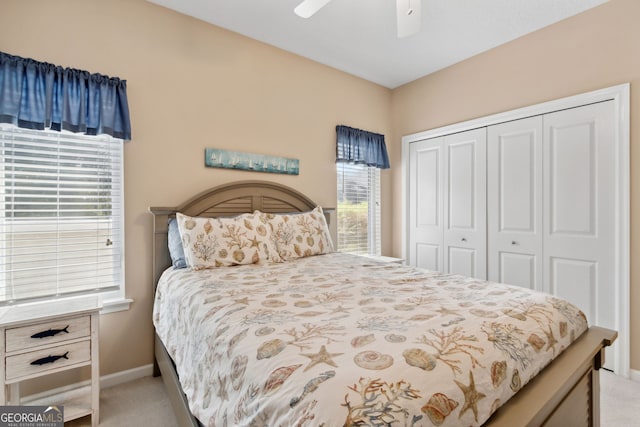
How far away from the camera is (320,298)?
4.50ft

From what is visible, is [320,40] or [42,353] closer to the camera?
[42,353]

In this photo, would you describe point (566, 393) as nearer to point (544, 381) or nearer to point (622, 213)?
point (544, 381)

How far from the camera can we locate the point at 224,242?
7.03 ft

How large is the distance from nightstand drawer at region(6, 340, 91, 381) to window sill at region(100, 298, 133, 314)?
17.8 inches

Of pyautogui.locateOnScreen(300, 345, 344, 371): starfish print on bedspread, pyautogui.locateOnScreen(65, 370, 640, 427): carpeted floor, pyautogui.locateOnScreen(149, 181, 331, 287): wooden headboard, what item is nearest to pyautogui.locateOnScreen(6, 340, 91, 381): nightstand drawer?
pyautogui.locateOnScreen(65, 370, 640, 427): carpeted floor

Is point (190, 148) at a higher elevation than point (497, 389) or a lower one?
higher

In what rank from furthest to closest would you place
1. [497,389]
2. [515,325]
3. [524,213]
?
[524,213] → [515,325] → [497,389]

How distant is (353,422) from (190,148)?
238cm

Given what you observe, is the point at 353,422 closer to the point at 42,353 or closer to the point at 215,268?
the point at 215,268

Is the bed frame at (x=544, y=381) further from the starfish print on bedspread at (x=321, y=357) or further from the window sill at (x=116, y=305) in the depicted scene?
the starfish print on bedspread at (x=321, y=357)

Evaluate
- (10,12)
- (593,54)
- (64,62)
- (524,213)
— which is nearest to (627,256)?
(524,213)

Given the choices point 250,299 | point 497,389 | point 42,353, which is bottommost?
point 42,353

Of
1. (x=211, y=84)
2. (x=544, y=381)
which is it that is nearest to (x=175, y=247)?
(x=211, y=84)

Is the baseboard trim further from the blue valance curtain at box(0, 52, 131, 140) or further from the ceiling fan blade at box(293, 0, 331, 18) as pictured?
the ceiling fan blade at box(293, 0, 331, 18)
